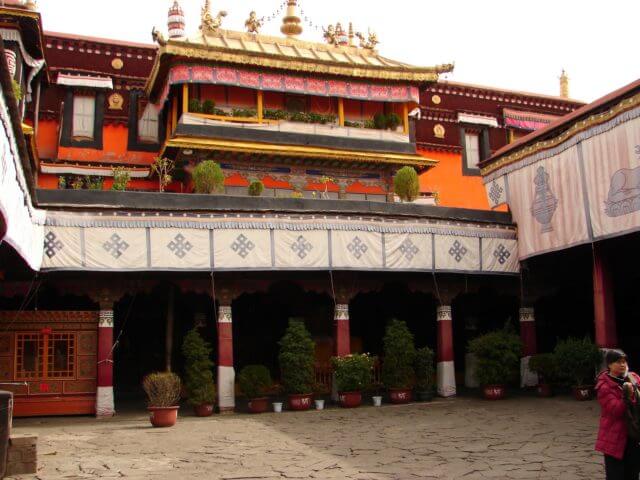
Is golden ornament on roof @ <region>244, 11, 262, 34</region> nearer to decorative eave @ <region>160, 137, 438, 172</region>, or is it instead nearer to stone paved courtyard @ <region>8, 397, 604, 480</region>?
decorative eave @ <region>160, 137, 438, 172</region>

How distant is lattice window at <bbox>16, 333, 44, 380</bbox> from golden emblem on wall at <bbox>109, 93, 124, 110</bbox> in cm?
1127

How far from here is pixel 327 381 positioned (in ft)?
62.1

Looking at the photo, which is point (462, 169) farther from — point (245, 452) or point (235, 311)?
point (245, 452)

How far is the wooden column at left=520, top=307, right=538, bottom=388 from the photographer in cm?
1903

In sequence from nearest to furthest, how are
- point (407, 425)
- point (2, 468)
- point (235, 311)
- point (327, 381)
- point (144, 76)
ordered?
point (2, 468) → point (407, 425) → point (327, 381) → point (235, 311) → point (144, 76)

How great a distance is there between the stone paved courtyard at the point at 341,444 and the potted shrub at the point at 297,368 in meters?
0.55

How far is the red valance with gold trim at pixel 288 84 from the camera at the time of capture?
22.3 meters

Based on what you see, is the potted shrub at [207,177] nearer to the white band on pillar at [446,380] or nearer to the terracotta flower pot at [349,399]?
the terracotta flower pot at [349,399]

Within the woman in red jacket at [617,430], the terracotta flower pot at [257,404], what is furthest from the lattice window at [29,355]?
the woman in red jacket at [617,430]

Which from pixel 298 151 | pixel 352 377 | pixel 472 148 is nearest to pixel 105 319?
pixel 352 377

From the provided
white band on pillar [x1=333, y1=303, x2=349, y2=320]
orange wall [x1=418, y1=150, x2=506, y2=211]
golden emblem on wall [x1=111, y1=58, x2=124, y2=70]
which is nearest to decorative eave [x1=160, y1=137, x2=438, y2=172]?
orange wall [x1=418, y1=150, x2=506, y2=211]

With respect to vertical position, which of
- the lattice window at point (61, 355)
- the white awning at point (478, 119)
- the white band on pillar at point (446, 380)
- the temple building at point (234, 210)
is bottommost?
the white band on pillar at point (446, 380)

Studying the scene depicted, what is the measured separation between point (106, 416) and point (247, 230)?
16.5 feet

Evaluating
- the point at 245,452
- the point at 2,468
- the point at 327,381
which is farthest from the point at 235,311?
the point at 2,468
